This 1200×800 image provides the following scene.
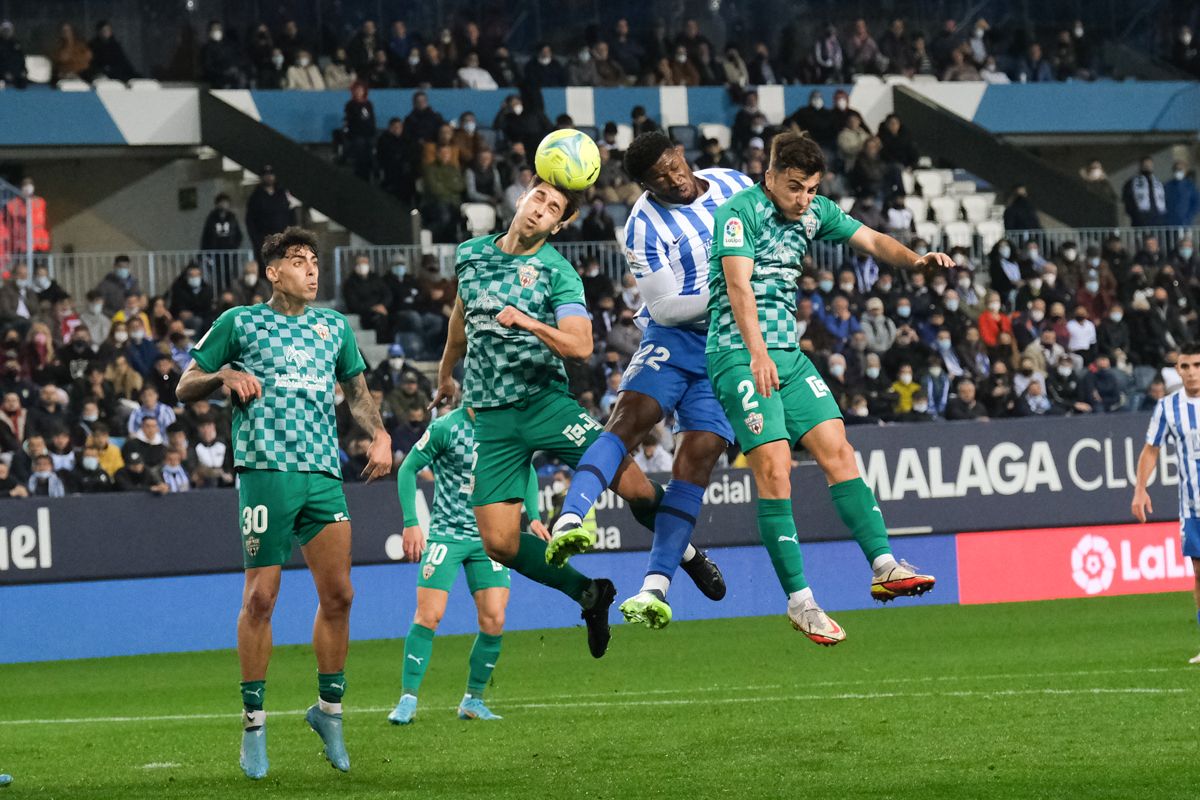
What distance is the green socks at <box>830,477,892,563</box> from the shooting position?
8695mm

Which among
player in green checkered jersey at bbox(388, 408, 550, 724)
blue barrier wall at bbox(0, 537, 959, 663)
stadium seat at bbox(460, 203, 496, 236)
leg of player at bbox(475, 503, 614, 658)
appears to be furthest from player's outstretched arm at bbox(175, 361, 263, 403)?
stadium seat at bbox(460, 203, 496, 236)

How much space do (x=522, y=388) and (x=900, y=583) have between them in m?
1.91

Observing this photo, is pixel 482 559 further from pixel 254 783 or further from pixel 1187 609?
pixel 1187 609

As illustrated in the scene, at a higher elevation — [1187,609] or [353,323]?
[353,323]

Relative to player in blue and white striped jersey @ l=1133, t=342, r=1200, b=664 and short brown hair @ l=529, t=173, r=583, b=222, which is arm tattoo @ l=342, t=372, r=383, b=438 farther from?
player in blue and white striped jersey @ l=1133, t=342, r=1200, b=664

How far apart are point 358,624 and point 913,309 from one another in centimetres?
801

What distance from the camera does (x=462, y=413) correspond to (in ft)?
39.0

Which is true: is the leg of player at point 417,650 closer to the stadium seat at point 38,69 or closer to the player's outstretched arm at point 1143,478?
the player's outstretched arm at point 1143,478

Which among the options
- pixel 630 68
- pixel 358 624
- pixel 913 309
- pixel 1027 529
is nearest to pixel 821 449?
pixel 358 624

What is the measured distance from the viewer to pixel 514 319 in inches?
322

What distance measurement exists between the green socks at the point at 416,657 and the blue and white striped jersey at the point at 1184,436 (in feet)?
18.2

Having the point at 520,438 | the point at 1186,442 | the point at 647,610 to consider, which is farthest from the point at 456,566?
the point at 1186,442

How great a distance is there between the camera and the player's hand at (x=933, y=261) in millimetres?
8266

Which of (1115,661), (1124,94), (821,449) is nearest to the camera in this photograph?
(821,449)
